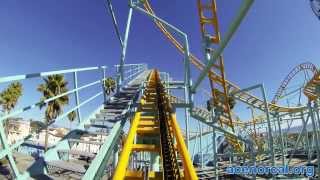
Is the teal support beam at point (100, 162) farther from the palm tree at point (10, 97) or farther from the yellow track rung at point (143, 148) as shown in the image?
the palm tree at point (10, 97)

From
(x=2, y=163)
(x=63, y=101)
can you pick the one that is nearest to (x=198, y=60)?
(x=63, y=101)

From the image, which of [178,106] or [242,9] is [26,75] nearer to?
[242,9]

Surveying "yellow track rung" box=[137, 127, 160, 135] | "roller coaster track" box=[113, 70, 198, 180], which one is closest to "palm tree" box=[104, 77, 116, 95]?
"roller coaster track" box=[113, 70, 198, 180]

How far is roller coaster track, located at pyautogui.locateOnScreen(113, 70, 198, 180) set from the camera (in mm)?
3698

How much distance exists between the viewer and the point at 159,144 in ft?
18.5

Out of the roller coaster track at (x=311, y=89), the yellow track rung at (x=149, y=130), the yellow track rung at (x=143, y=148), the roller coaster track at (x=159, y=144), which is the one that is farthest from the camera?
the roller coaster track at (x=311, y=89)

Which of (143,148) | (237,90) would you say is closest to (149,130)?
(143,148)

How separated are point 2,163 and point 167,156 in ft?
60.3

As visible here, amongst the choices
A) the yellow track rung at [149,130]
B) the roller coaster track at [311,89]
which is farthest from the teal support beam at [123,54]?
the roller coaster track at [311,89]

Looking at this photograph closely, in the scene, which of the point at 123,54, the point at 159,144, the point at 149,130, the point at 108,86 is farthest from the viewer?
the point at 123,54

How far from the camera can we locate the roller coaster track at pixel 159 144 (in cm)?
370

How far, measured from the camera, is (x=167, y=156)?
467 cm

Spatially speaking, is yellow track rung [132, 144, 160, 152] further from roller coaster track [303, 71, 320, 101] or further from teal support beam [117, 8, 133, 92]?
roller coaster track [303, 71, 320, 101]

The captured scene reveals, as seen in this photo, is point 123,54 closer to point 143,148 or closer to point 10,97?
point 143,148
